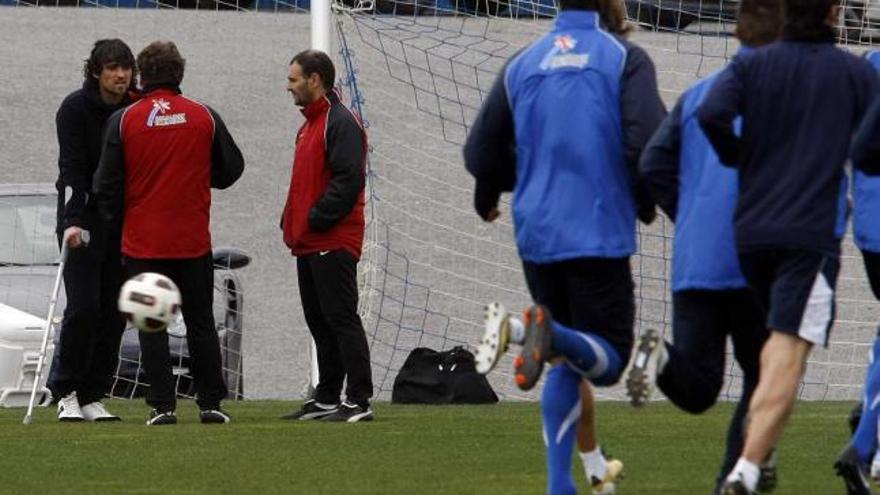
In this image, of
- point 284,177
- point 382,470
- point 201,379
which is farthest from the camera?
point 284,177

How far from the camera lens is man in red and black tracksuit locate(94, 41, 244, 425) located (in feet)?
37.0

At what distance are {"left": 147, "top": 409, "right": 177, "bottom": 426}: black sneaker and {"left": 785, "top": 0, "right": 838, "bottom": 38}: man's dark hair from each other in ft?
17.4

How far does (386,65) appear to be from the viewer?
16281 millimetres

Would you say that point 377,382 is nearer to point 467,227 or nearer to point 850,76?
point 467,227

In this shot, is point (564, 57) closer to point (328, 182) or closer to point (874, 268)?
point (874, 268)

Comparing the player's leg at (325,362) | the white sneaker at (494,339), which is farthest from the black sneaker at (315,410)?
the white sneaker at (494,339)

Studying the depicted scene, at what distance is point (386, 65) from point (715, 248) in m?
8.93

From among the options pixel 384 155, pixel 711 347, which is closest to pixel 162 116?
pixel 711 347

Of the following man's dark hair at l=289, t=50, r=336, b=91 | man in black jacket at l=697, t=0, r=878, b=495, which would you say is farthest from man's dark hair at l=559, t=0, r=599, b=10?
man's dark hair at l=289, t=50, r=336, b=91

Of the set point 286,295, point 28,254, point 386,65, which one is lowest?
point 286,295

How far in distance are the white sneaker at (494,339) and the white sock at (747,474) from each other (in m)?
0.81

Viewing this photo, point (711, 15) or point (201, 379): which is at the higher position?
point (711, 15)

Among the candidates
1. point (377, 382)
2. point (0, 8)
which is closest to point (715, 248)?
point (377, 382)

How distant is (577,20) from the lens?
7.74 meters
